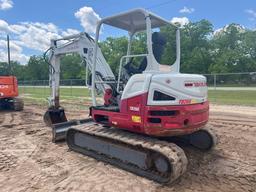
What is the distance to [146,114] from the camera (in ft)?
18.2

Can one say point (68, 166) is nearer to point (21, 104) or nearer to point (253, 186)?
point (253, 186)

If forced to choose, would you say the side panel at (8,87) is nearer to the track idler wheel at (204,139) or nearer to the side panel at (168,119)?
the track idler wheel at (204,139)

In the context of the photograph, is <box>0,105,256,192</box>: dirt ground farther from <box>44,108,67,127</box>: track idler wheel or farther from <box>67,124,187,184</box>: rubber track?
<box>44,108,67,127</box>: track idler wheel

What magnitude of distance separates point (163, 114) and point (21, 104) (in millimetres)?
11971

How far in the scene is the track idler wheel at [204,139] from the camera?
22.5 ft

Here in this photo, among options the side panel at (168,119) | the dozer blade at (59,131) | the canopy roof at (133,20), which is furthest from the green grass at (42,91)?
the side panel at (168,119)

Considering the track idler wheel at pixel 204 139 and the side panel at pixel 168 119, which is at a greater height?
the side panel at pixel 168 119

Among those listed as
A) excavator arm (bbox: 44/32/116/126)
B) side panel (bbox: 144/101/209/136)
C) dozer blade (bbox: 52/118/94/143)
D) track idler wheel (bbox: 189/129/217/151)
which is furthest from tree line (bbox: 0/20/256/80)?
side panel (bbox: 144/101/209/136)

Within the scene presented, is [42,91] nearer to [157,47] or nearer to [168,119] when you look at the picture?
[157,47]

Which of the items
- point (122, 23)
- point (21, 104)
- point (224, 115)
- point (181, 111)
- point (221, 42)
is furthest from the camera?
point (221, 42)

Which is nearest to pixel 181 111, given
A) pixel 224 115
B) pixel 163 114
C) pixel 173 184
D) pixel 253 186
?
pixel 163 114

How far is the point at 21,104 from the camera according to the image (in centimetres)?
1588

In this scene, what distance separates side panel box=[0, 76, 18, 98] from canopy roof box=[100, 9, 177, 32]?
9.98m

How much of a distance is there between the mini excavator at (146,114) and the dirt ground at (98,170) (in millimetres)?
271
